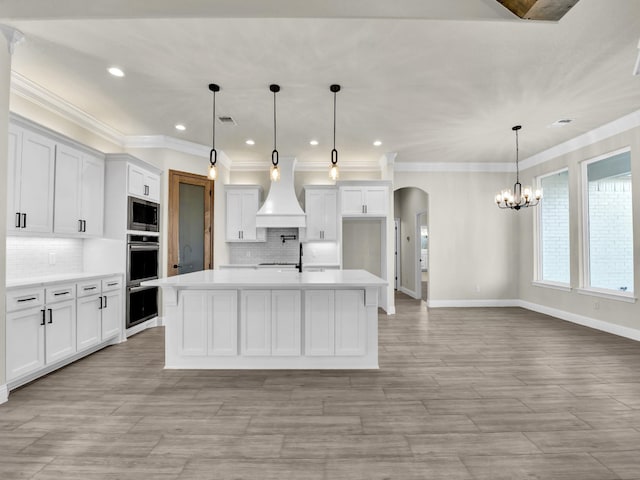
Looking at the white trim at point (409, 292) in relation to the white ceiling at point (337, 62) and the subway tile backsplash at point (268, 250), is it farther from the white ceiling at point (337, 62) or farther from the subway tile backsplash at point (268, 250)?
the white ceiling at point (337, 62)

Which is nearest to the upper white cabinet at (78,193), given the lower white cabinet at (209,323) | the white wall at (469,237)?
the lower white cabinet at (209,323)

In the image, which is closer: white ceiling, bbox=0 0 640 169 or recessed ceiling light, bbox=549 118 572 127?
white ceiling, bbox=0 0 640 169

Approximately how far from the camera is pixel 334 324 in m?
3.42

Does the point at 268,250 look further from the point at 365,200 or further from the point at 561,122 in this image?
the point at 561,122

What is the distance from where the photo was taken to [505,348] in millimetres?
4121

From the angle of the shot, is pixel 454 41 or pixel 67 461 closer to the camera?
pixel 67 461

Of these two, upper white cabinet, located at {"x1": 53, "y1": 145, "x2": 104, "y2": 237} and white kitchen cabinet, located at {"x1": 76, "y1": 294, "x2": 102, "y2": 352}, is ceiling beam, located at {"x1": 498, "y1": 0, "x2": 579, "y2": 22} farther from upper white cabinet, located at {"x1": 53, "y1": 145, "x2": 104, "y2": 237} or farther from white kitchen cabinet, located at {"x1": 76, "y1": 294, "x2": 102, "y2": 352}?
white kitchen cabinet, located at {"x1": 76, "y1": 294, "x2": 102, "y2": 352}

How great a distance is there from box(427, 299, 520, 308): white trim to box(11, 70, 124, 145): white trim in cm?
630

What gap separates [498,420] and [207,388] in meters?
2.28

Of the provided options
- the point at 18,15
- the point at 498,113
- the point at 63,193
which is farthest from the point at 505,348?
the point at 18,15

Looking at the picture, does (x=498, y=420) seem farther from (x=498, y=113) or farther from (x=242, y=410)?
(x=498, y=113)

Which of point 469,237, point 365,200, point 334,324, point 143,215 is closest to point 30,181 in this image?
point 143,215

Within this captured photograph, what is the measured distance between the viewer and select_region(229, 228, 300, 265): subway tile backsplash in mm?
6906

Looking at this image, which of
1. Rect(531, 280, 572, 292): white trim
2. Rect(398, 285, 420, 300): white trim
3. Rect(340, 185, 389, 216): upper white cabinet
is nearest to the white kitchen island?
Rect(340, 185, 389, 216): upper white cabinet
